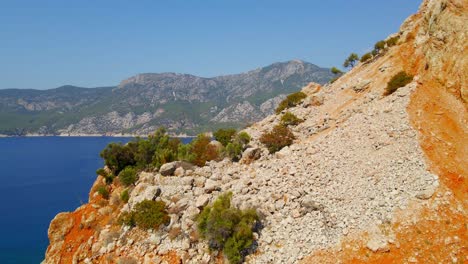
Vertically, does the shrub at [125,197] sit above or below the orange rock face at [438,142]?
below

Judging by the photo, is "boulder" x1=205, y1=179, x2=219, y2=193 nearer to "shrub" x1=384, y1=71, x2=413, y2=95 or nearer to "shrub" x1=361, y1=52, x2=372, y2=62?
"shrub" x1=384, y1=71, x2=413, y2=95

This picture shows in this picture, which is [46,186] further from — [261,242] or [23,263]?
[261,242]

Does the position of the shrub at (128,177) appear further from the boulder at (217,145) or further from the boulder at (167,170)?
the boulder at (217,145)

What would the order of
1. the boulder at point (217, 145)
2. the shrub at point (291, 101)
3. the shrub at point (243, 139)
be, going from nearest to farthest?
the boulder at point (217, 145) → the shrub at point (243, 139) → the shrub at point (291, 101)

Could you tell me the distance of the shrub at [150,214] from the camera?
80.6ft

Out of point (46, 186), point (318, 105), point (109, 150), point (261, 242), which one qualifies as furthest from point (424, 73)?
point (46, 186)

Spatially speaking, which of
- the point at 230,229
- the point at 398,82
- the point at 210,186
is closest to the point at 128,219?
the point at 210,186

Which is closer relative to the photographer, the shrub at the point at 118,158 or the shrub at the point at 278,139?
the shrub at the point at 278,139

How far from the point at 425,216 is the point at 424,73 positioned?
18.4 m

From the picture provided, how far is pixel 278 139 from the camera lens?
1348 inches

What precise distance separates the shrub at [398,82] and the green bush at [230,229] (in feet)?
68.8

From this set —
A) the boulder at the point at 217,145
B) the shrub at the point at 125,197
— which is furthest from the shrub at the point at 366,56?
the shrub at the point at 125,197

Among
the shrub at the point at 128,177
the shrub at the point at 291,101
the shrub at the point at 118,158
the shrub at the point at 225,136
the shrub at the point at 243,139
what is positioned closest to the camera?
the shrub at the point at 128,177

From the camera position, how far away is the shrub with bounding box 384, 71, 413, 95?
31.6 metres
